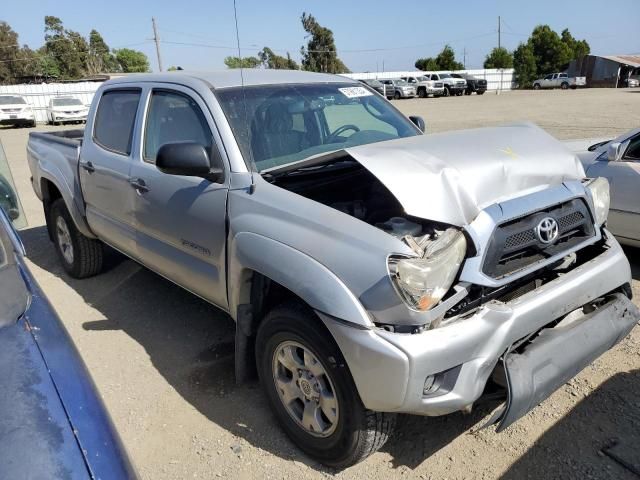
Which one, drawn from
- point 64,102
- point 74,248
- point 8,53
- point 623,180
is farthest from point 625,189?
point 8,53

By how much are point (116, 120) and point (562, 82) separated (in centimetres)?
5195

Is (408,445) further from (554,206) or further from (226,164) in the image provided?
(226,164)

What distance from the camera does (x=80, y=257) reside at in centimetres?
509

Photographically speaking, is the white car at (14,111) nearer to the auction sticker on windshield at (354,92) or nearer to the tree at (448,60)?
the auction sticker on windshield at (354,92)

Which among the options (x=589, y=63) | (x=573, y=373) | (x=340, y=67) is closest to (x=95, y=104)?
(x=573, y=373)

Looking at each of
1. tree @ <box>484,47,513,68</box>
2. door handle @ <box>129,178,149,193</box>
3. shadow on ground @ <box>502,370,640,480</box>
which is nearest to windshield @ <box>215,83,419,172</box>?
door handle @ <box>129,178,149,193</box>

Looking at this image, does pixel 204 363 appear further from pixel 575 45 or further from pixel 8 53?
pixel 8 53

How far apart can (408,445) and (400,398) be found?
2.59 ft

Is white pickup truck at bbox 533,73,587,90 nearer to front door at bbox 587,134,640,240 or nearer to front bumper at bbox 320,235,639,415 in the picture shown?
front door at bbox 587,134,640,240

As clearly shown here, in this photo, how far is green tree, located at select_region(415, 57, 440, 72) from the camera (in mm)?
65400

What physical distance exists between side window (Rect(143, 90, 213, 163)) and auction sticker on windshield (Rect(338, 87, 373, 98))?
114 cm

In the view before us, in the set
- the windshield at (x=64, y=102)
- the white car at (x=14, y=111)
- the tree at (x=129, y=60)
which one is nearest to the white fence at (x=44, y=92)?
the white car at (x=14, y=111)

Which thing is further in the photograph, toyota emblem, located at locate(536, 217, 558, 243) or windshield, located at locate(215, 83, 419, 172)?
windshield, located at locate(215, 83, 419, 172)

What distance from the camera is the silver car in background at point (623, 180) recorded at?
456cm
